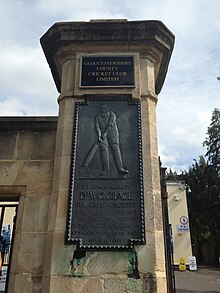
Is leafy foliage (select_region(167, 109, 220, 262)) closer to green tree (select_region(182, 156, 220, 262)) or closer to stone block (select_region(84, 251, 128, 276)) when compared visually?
green tree (select_region(182, 156, 220, 262))

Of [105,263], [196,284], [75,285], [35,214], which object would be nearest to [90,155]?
[35,214]

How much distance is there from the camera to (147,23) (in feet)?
14.4

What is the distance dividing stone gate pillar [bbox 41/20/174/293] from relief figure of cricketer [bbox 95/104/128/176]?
0.03 m

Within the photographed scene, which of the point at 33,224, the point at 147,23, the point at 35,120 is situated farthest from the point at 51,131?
the point at 147,23

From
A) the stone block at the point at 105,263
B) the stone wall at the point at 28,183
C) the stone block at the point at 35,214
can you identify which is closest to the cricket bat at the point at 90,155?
the stone wall at the point at 28,183

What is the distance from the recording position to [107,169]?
12.2ft

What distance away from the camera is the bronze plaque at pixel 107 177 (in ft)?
11.1

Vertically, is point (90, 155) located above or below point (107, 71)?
below

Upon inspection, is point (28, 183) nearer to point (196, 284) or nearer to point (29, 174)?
point (29, 174)

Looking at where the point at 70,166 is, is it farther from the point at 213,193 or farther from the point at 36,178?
the point at 213,193

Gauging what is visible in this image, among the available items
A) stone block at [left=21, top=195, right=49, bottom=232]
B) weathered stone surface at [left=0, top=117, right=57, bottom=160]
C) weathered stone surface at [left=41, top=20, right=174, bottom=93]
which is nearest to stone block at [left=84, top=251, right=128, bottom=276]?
stone block at [left=21, top=195, right=49, bottom=232]

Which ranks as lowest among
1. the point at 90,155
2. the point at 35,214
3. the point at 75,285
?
the point at 75,285

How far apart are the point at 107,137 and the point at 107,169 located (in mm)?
433

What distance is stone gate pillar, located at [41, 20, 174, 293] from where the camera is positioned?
10.6ft
